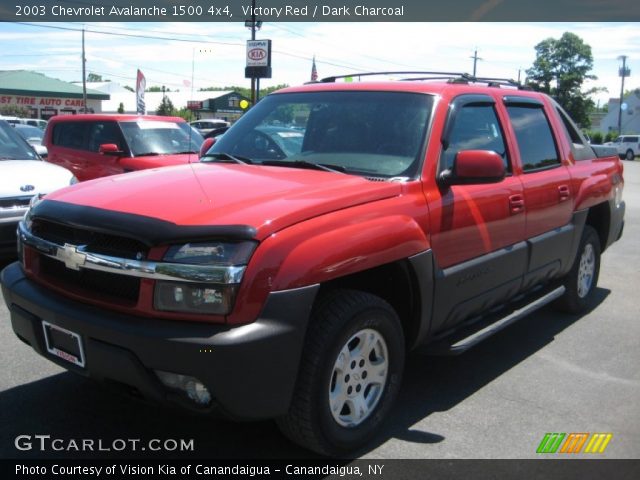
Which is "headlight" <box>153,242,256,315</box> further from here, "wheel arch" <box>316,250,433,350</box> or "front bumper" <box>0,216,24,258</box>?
"front bumper" <box>0,216,24,258</box>

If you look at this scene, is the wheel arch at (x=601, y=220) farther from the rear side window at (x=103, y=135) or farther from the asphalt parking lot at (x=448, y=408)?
the rear side window at (x=103, y=135)

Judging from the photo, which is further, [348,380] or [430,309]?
[430,309]

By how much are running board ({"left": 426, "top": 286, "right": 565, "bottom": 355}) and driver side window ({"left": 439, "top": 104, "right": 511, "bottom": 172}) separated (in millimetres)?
1019

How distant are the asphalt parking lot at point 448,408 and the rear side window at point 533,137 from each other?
145 centimetres

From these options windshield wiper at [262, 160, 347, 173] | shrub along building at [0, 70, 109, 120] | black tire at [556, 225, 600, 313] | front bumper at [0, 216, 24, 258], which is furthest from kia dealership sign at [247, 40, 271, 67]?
shrub along building at [0, 70, 109, 120]

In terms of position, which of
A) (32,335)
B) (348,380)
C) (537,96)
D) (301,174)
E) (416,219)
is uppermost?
(537,96)

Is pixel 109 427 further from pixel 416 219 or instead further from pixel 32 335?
pixel 416 219

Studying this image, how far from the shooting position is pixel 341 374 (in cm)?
312

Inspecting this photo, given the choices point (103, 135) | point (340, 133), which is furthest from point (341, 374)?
point (103, 135)

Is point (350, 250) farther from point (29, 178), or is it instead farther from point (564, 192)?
point (29, 178)

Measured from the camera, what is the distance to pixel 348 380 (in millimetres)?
3189

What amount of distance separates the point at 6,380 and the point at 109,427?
1.02m

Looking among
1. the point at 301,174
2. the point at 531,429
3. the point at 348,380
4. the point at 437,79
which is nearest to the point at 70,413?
the point at 348,380

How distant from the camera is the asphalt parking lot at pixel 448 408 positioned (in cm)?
337
